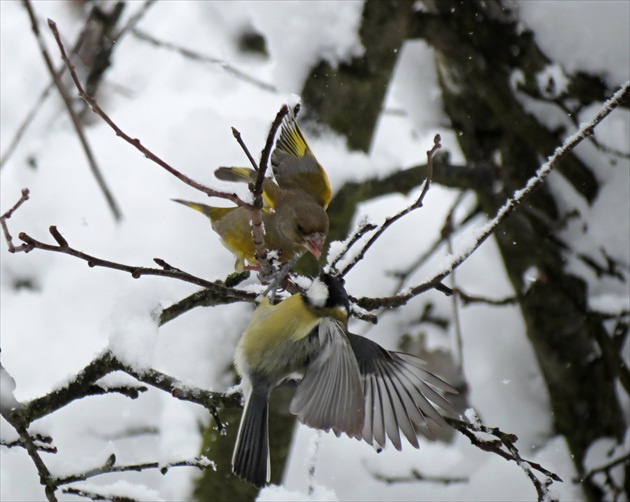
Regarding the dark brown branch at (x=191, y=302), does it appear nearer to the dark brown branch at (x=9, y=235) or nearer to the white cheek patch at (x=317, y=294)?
the white cheek patch at (x=317, y=294)

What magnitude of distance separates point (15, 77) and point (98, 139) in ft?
2.35

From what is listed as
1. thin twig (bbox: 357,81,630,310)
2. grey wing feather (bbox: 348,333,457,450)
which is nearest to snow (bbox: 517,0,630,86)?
thin twig (bbox: 357,81,630,310)

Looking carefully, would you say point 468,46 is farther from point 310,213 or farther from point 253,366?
point 253,366

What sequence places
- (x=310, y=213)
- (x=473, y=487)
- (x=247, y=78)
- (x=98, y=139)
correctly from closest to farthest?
(x=310, y=213) < (x=473, y=487) < (x=247, y=78) < (x=98, y=139)

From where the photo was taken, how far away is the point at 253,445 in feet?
7.21

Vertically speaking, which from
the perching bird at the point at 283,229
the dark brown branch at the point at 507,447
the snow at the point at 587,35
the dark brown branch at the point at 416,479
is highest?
the snow at the point at 587,35

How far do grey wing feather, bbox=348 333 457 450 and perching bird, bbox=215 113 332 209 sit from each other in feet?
3.26

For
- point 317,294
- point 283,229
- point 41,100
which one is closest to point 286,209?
point 283,229

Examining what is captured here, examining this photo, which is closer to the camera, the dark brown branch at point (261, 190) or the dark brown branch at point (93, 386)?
the dark brown branch at point (261, 190)

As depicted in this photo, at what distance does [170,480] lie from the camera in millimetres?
3625

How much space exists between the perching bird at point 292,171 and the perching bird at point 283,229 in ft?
0.44

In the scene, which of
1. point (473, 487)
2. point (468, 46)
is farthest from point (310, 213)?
point (473, 487)

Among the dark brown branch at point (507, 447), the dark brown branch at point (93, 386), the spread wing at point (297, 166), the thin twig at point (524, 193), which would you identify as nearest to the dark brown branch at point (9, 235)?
the dark brown branch at point (93, 386)

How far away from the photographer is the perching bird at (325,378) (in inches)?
82.4
